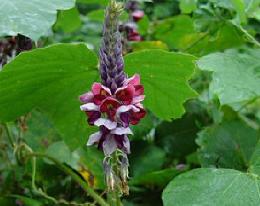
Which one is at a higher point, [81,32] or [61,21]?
[61,21]

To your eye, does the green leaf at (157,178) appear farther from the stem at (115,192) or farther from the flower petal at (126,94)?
the flower petal at (126,94)

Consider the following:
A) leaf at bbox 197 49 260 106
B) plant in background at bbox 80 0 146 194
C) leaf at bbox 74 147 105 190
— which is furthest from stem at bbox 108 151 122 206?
leaf at bbox 74 147 105 190

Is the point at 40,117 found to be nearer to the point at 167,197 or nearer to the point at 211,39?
the point at 211,39

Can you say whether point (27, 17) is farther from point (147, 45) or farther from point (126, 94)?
point (147, 45)

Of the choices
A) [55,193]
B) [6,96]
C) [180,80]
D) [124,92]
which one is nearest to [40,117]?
[55,193]

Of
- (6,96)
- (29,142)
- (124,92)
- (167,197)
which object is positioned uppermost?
(124,92)

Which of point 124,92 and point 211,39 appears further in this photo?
point 211,39

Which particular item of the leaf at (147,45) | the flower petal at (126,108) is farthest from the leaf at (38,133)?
the flower petal at (126,108)
